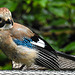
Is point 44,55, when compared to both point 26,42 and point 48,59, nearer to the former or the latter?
point 48,59

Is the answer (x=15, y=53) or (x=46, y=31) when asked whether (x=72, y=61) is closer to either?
(x=15, y=53)

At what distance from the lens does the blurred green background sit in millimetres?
3059

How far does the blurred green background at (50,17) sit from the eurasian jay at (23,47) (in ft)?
2.74

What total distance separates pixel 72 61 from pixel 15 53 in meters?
0.50

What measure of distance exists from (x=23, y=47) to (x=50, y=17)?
5.38ft

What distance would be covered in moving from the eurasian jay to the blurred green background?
0.83m

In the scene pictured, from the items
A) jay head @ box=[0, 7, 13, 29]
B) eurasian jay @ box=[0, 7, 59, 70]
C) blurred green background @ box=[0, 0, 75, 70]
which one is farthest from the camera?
blurred green background @ box=[0, 0, 75, 70]

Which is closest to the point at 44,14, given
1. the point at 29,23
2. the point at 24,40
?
the point at 29,23

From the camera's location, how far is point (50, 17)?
3.56 m

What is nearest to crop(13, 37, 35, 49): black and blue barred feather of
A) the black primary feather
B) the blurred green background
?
the black primary feather

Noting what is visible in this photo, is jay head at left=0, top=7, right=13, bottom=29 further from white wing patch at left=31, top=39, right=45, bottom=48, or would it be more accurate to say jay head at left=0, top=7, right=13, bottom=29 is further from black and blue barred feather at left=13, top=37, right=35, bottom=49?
white wing patch at left=31, top=39, right=45, bottom=48

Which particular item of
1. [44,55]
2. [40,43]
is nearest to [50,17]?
[40,43]

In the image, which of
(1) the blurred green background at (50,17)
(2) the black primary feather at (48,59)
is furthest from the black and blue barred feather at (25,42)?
(1) the blurred green background at (50,17)

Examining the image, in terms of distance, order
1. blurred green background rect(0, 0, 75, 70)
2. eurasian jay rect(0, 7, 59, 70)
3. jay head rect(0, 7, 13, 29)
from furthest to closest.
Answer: blurred green background rect(0, 0, 75, 70) < eurasian jay rect(0, 7, 59, 70) < jay head rect(0, 7, 13, 29)
